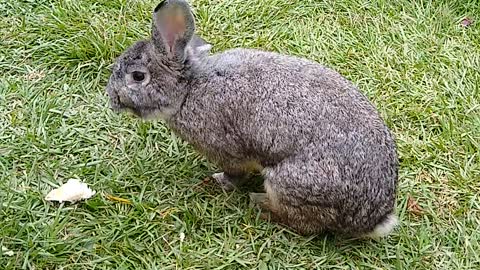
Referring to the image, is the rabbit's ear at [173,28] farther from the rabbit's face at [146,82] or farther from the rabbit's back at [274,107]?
the rabbit's back at [274,107]

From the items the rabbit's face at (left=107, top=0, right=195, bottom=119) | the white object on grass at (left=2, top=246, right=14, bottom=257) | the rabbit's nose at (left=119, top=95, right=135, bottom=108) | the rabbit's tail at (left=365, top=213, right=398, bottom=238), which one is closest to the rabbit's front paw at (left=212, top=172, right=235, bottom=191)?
the rabbit's face at (left=107, top=0, right=195, bottom=119)

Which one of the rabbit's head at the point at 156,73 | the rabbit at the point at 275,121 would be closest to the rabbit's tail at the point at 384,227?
the rabbit at the point at 275,121

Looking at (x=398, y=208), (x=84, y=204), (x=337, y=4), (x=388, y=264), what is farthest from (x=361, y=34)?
(x=84, y=204)

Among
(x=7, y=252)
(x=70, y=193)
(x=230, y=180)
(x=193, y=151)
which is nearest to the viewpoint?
(x=7, y=252)

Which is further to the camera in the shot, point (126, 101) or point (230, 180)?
point (230, 180)

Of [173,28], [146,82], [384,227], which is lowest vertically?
[384,227]

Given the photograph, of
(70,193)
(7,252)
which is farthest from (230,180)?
(7,252)

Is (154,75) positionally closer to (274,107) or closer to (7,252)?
(274,107)
